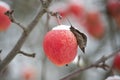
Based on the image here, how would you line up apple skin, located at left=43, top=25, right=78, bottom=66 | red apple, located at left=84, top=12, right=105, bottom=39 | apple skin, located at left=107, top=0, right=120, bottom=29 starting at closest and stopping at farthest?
1. apple skin, located at left=43, top=25, right=78, bottom=66
2. apple skin, located at left=107, top=0, right=120, bottom=29
3. red apple, located at left=84, top=12, right=105, bottom=39

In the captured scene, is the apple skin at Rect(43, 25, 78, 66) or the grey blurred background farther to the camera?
the grey blurred background

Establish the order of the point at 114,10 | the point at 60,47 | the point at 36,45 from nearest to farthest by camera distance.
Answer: the point at 60,47 < the point at 114,10 < the point at 36,45

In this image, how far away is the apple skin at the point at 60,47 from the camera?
1.69 meters

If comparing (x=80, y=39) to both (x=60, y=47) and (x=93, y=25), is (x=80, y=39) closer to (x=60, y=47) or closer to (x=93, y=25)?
(x=60, y=47)

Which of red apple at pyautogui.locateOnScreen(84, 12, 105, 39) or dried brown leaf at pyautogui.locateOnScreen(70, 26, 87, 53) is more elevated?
red apple at pyautogui.locateOnScreen(84, 12, 105, 39)

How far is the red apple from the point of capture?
4160 millimetres

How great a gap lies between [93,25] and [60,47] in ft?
8.41

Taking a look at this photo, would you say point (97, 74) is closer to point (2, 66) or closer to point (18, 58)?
point (18, 58)

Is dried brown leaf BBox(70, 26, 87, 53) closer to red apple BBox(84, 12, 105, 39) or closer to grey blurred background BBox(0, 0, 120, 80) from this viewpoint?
grey blurred background BBox(0, 0, 120, 80)

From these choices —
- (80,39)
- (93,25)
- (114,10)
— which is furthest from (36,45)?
(80,39)

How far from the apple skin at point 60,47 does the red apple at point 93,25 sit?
2.45 m

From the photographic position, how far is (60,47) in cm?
169

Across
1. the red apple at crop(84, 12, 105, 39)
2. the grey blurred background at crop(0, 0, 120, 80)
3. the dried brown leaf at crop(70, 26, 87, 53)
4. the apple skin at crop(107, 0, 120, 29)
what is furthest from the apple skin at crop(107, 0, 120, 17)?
the dried brown leaf at crop(70, 26, 87, 53)

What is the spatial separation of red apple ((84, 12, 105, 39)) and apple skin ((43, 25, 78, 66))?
2.45 meters
